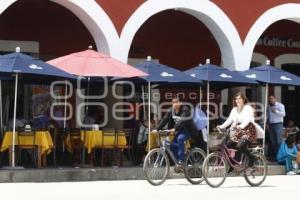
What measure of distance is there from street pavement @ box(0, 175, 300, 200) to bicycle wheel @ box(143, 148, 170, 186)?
8.2 inches

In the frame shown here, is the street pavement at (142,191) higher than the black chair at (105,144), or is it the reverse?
the black chair at (105,144)

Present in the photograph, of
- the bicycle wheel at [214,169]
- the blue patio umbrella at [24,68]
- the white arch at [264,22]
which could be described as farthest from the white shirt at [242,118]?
the white arch at [264,22]

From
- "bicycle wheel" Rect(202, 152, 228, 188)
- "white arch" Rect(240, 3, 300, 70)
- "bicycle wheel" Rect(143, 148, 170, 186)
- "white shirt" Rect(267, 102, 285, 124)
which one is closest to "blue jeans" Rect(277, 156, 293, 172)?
"white shirt" Rect(267, 102, 285, 124)

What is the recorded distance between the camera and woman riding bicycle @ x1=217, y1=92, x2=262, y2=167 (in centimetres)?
1303

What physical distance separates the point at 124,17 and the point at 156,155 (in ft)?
17.7

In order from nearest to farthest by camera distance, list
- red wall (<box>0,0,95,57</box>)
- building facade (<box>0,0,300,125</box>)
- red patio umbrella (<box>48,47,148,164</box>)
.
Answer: red patio umbrella (<box>48,47,148,164</box>), building facade (<box>0,0,300,125</box>), red wall (<box>0,0,95,57</box>)

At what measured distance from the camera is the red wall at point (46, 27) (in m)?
18.7

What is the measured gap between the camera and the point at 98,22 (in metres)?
17.0

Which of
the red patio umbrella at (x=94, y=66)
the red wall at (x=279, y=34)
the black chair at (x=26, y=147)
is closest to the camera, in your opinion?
the black chair at (x=26, y=147)

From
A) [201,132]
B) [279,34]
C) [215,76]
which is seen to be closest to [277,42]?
[279,34]

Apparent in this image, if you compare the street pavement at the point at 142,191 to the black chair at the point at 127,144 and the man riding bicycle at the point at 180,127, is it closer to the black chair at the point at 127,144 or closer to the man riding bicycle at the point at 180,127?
the man riding bicycle at the point at 180,127

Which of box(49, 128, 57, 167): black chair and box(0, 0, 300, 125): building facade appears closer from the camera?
box(49, 128, 57, 167): black chair

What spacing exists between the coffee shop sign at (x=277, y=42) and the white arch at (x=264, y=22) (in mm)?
2633

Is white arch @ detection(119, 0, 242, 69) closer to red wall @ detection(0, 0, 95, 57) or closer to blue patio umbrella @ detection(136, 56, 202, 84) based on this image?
blue patio umbrella @ detection(136, 56, 202, 84)
